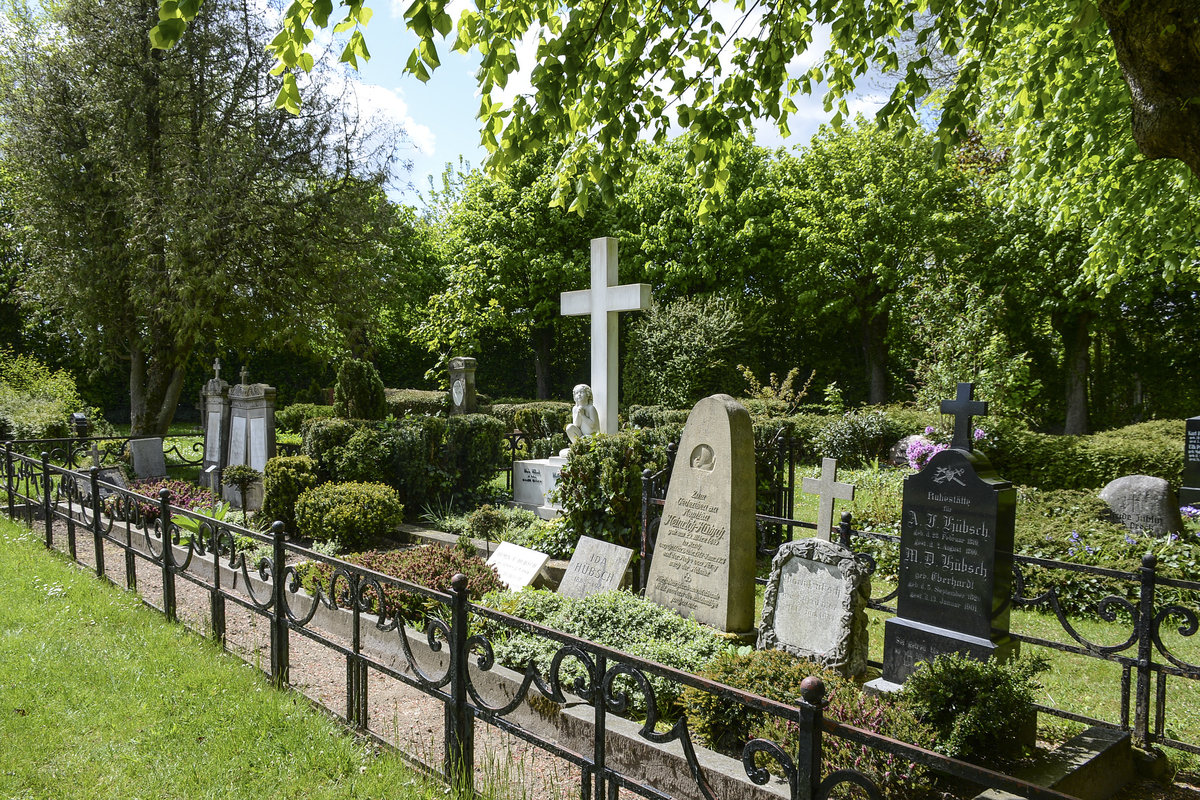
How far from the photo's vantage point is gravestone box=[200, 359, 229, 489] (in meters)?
13.0

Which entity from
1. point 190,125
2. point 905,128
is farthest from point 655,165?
point 905,128

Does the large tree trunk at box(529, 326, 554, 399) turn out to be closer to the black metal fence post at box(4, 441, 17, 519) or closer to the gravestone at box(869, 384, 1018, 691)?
the black metal fence post at box(4, 441, 17, 519)

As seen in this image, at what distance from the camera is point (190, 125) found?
16.3 meters

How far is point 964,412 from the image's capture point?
488cm

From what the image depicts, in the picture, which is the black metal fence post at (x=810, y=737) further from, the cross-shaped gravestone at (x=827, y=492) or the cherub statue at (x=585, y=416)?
the cherub statue at (x=585, y=416)

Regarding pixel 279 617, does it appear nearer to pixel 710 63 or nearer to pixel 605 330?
pixel 710 63

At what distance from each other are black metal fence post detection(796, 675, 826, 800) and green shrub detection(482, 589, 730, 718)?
209 cm

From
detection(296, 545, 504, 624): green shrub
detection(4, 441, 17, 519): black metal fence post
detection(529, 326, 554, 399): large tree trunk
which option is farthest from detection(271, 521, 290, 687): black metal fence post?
detection(529, 326, 554, 399): large tree trunk

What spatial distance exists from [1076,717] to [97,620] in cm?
711

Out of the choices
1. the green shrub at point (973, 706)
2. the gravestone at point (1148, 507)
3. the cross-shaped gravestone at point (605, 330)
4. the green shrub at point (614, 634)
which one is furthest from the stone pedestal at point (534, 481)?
the green shrub at point (973, 706)

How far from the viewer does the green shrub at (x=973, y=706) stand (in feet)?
11.1

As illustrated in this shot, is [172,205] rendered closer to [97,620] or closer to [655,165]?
[97,620]

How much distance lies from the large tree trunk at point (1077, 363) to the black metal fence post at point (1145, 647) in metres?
19.2

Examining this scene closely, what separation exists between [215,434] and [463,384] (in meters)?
4.64
